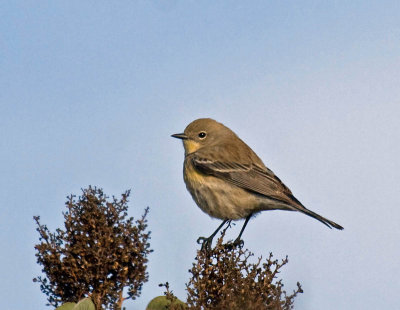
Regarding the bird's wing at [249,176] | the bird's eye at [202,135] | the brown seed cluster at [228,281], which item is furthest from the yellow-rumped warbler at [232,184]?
the brown seed cluster at [228,281]

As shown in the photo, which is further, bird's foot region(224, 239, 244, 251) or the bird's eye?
the bird's eye

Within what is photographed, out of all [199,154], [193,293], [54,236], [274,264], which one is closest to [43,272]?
[54,236]

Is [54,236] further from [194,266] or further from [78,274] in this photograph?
[194,266]

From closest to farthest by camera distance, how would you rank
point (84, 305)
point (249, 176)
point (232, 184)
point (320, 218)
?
point (84, 305)
point (320, 218)
point (232, 184)
point (249, 176)

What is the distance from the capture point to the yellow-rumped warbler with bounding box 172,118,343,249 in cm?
905

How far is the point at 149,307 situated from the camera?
504 cm

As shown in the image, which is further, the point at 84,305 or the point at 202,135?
the point at 202,135

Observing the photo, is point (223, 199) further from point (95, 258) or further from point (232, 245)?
point (95, 258)

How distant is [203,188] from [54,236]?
4.35 metres

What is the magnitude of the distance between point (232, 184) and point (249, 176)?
36 cm

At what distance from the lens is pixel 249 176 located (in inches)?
374

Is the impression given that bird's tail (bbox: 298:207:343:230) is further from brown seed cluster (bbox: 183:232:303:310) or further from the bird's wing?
brown seed cluster (bbox: 183:232:303:310)

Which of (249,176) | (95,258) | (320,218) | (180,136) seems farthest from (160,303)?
(180,136)

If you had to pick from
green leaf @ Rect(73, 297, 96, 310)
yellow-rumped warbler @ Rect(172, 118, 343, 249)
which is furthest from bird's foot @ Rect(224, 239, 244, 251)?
green leaf @ Rect(73, 297, 96, 310)
